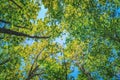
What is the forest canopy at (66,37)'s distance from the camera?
2206 centimetres

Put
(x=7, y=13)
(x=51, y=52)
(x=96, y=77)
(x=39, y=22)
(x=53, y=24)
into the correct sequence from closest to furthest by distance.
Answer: (x=7, y=13) → (x=53, y=24) → (x=39, y=22) → (x=96, y=77) → (x=51, y=52)

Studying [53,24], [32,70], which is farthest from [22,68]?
[53,24]

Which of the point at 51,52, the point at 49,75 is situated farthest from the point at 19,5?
the point at 51,52

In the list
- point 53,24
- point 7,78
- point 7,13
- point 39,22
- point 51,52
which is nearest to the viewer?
point 7,13

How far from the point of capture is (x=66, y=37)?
1068 inches

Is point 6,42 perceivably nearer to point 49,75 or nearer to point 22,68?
point 49,75

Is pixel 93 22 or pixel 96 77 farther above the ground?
pixel 93 22

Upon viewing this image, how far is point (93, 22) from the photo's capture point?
23.9 metres

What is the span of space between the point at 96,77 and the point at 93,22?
7037mm

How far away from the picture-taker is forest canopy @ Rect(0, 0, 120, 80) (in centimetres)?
2206

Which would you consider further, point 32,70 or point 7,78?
point 32,70

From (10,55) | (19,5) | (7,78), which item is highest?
(19,5)

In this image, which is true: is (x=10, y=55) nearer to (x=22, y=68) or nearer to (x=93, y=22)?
(x=22, y=68)

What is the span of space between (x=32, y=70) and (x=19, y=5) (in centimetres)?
1343
